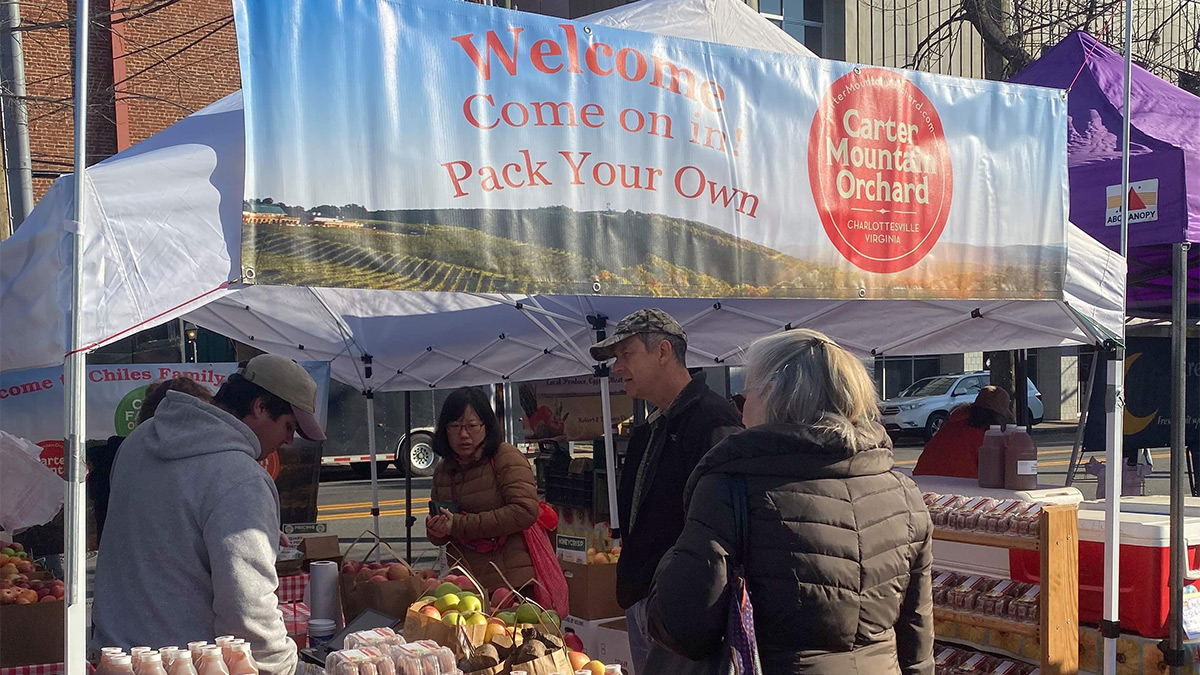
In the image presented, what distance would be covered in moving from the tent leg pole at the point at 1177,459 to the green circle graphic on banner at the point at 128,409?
30.1ft

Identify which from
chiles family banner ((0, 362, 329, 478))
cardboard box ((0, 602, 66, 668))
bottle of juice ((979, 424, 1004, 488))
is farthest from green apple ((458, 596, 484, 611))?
bottle of juice ((979, 424, 1004, 488))

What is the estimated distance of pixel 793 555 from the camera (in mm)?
2348

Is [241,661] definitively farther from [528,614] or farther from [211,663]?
[528,614]

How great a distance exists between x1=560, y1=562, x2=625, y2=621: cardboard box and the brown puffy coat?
9.6 inches

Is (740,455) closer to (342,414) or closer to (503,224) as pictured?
(503,224)

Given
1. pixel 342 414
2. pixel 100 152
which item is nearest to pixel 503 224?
pixel 342 414

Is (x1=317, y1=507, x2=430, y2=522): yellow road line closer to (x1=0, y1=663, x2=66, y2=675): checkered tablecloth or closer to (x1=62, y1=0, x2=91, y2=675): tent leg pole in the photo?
(x1=0, y1=663, x2=66, y2=675): checkered tablecloth

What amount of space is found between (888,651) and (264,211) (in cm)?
203

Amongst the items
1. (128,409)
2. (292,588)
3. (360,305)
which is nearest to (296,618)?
(292,588)

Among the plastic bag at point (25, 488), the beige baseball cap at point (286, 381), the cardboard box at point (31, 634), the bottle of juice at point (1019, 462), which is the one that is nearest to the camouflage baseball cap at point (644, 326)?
the beige baseball cap at point (286, 381)

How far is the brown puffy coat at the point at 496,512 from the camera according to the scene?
17.5 feet

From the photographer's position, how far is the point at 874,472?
245 centimetres

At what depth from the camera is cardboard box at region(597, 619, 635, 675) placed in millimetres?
5109

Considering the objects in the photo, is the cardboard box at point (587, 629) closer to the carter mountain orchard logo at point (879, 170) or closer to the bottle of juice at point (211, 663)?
the carter mountain orchard logo at point (879, 170)
